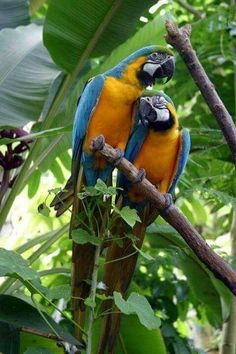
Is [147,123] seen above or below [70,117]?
below

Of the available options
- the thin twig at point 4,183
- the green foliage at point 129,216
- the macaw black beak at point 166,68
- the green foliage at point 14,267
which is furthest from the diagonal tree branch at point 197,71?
the thin twig at point 4,183

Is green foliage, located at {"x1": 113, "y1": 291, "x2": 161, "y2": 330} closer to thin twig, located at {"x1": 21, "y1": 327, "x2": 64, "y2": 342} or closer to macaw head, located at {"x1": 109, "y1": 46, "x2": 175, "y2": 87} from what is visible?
thin twig, located at {"x1": 21, "y1": 327, "x2": 64, "y2": 342}

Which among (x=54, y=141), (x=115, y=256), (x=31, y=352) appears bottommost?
(x=31, y=352)

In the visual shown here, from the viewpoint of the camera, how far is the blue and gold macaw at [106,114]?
1261 millimetres

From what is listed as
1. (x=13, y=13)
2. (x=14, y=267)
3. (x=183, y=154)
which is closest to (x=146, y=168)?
(x=183, y=154)

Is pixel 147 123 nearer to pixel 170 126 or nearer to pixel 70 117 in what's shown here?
pixel 170 126

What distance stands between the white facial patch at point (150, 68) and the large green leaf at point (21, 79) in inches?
14.0

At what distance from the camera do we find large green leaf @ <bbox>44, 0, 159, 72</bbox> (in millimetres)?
1503

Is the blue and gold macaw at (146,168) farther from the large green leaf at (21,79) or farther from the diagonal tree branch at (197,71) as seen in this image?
the large green leaf at (21,79)

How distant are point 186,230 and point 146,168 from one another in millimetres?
287

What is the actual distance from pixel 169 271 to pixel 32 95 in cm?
70

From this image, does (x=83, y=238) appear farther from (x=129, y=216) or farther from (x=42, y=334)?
(x=42, y=334)

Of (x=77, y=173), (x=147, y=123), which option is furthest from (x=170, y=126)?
(x=77, y=173)

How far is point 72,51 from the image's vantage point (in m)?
1.54
